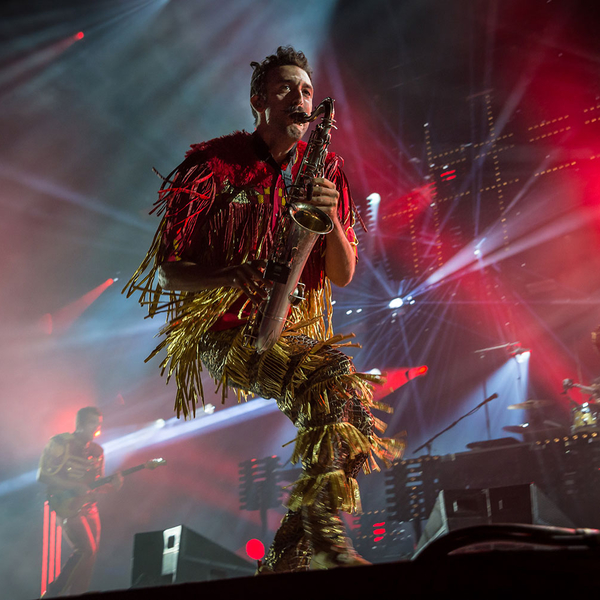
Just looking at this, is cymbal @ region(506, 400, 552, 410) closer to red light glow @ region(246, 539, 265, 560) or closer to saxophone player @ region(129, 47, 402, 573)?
red light glow @ region(246, 539, 265, 560)

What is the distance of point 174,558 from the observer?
13.7ft

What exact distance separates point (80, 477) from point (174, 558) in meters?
4.62

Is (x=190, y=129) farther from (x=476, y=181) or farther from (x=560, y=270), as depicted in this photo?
(x=560, y=270)

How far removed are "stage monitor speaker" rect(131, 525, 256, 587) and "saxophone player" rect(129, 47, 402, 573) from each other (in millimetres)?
2674

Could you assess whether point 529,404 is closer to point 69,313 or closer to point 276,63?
point 276,63

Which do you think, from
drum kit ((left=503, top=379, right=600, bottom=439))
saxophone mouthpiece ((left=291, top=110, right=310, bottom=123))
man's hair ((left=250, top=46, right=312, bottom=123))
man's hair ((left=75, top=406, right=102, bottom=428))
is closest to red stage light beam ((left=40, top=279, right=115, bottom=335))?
man's hair ((left=75, top=406, right=102, bottom=428))

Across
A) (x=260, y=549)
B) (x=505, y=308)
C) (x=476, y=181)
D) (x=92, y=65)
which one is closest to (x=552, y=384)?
(x=505, y=308)

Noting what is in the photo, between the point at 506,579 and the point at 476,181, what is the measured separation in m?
7.87

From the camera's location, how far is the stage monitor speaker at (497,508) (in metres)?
3.23

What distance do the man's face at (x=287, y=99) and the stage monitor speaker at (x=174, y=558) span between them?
3432mm

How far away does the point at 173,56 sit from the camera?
7.28 meters

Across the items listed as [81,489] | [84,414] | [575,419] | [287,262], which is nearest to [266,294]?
[287,262]

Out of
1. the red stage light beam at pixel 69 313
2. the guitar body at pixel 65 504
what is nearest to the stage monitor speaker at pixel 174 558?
the guitar body at pixel 65 504

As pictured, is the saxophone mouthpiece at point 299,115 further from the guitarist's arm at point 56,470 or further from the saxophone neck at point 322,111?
the guitarist's arm at point 56,470
